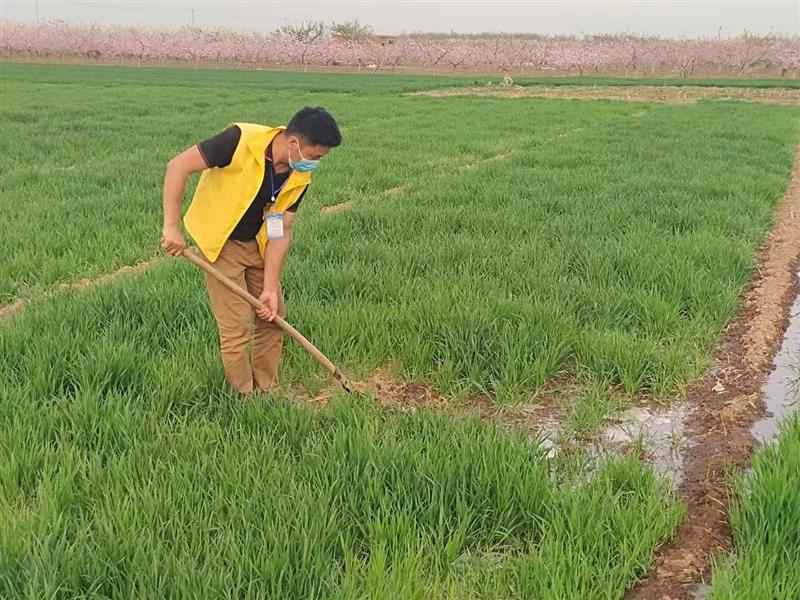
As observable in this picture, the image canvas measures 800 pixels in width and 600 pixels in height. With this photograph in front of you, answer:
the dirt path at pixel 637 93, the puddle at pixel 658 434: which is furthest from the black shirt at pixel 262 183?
the dirt path at pixel 637 93

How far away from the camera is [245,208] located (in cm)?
281

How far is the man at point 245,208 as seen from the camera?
265cm

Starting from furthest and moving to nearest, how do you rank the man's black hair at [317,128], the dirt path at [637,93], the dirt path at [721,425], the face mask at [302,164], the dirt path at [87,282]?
the dirt path at [637,93] < the dirt path at [87,282] < the face mask at [302,164] < the man's black hair at [317,128] < the dirt path at [721,425]

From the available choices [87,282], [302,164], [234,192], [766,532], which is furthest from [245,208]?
[87,282]

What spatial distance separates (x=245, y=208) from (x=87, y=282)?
2597 mm

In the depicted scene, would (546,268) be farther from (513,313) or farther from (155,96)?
(155,96)

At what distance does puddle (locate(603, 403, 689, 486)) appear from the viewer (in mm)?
2705

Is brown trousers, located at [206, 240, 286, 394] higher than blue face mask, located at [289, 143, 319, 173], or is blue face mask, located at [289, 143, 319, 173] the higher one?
blue face mask, located at [289, 143, 319, 173]

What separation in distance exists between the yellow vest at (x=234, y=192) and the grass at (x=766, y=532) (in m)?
2.03

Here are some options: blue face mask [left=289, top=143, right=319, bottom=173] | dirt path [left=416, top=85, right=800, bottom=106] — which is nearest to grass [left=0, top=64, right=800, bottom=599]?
blue face mask [left=289, top=143, right=319, bottom=173]

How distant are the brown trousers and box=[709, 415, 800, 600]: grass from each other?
197cm

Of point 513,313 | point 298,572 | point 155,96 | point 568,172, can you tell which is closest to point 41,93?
point 155,96

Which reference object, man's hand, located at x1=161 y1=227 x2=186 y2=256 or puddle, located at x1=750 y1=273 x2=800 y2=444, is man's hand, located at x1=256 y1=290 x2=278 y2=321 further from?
puddle, located at x1=750 y1=273 x2=800 y2=444

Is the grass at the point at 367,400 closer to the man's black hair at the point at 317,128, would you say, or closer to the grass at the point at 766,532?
the grass at the point at 766,532
